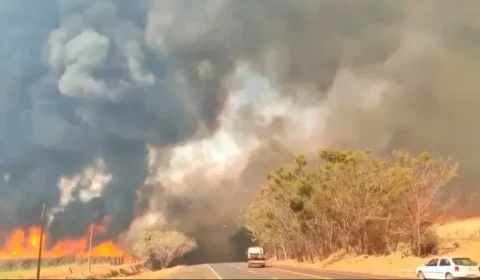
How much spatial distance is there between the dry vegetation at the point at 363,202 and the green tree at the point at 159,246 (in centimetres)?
8167

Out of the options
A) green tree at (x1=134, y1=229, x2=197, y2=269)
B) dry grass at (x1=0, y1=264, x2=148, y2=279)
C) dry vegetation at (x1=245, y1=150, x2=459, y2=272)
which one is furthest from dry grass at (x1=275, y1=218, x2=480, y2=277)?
green tree at (x1=134, y1=229, x2=197, y2=269)

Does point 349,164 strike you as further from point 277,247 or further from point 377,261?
point 277,247

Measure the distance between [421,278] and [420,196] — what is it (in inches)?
1318

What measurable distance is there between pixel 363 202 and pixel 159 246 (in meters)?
111

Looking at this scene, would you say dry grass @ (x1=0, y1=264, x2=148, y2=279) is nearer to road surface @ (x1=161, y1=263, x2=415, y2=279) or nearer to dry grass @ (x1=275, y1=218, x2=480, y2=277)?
road surface @ (x1=161, y1=263, x2=415, y2=279)

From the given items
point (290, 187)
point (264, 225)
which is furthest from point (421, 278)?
point (264, 225)

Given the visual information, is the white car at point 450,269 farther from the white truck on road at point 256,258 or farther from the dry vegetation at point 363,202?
the white truck on road at point 256,258

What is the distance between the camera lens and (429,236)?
80.3 meters

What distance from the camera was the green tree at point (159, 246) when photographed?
570ft

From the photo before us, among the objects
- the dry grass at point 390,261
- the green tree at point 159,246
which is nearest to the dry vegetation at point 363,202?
the dry grass at point 390,261

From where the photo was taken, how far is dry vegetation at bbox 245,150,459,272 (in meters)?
74.1

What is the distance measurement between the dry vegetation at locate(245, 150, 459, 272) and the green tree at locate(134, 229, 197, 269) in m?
81.7

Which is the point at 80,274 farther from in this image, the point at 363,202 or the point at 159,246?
the point at 159,246

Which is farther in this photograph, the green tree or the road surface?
the green tree
